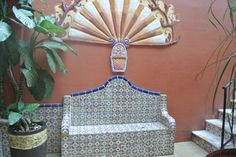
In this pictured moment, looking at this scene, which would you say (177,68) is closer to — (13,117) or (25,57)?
(25,57)

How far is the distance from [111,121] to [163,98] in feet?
2.91

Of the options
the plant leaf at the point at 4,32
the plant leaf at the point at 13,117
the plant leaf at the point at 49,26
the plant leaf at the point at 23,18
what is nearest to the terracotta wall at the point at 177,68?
the plant leaf at the point at 49,26

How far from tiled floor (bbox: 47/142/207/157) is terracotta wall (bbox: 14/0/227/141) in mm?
154

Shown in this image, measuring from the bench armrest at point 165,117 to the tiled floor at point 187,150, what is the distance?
17.3 inches

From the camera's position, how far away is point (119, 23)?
10.2 ft

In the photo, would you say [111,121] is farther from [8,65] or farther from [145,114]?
[8,65]

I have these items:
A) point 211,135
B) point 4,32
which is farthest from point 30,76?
point 211,135

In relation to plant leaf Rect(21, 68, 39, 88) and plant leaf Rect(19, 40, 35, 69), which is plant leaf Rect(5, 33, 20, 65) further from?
Result: plant leaf Rect(21, 68, 39, 88)

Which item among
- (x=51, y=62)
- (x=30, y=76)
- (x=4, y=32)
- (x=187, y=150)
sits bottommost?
(x=187, y=150)

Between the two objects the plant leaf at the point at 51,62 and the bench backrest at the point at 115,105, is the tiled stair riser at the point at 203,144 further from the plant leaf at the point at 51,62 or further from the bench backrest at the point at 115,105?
the plant leaf at the point at 51,62

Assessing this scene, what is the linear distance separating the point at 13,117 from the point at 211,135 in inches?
111

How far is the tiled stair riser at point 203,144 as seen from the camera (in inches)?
117

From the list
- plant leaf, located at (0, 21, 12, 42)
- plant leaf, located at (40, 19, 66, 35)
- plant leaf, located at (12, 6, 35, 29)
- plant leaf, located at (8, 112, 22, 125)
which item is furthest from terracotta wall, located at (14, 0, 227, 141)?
plant leaf, located at (0, 21, 12, 42)

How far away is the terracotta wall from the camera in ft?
10.00
